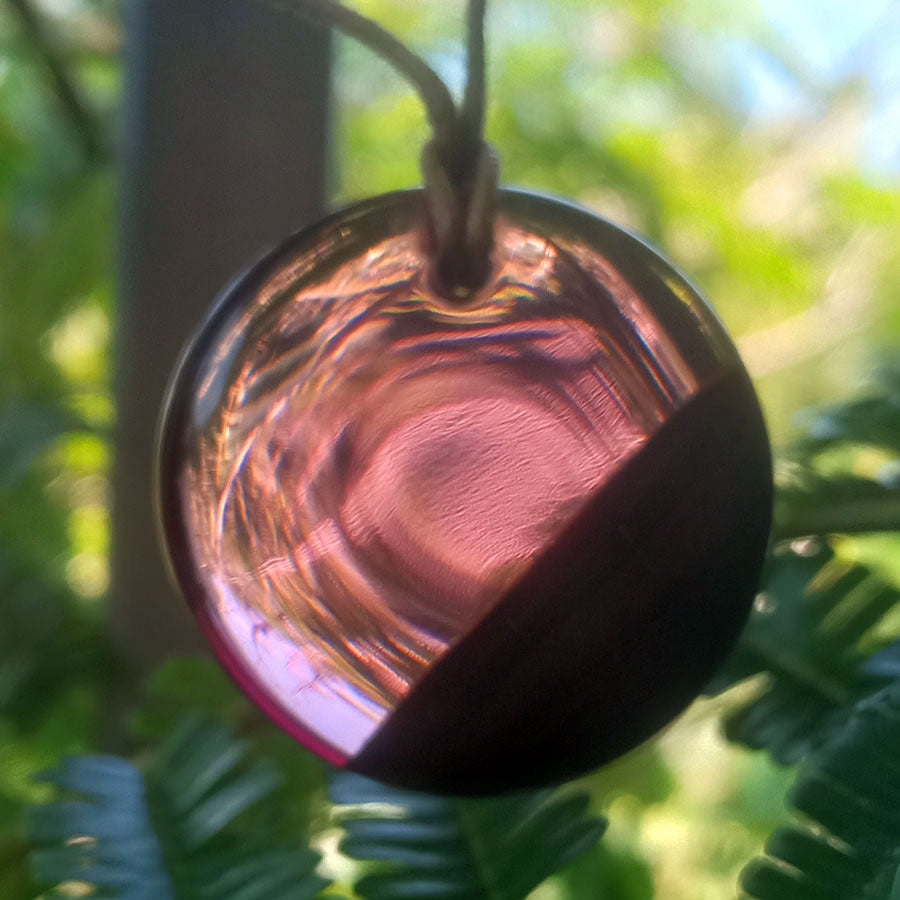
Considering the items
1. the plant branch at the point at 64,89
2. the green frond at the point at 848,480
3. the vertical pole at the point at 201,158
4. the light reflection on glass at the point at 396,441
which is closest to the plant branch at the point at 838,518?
the green frond at the point at 848,480

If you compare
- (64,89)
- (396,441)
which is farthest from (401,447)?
(64,89)

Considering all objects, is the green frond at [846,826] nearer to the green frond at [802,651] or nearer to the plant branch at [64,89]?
the green frond at [802,651]

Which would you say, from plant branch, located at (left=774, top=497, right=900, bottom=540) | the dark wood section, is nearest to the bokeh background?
plant branch, located at (left=774, top=497, right=900, bottom=540)

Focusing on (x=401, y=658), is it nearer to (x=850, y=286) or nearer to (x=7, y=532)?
(x=7, y=532)

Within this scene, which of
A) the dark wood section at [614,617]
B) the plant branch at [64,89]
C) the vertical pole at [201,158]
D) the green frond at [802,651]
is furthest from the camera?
the plant branch at [64,89]

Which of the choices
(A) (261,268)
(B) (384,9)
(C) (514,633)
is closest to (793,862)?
(C) (514,633)

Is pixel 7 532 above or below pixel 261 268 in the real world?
above

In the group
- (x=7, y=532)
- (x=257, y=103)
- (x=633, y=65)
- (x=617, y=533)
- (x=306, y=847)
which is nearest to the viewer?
(x=617, y=533)
